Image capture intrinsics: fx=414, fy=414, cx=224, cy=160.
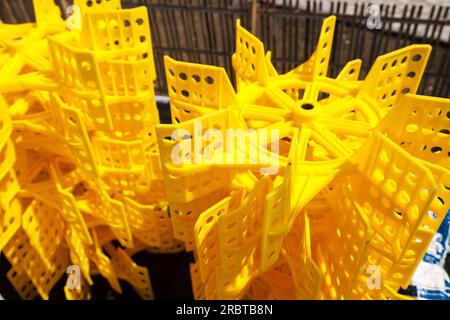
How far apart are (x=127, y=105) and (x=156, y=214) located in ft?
3.38

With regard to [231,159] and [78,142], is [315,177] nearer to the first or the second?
[231,159]

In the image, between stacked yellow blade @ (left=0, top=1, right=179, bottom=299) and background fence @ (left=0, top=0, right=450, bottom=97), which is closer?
stacked yellow blade @ (left=0, top=1, right=179, bottom=299)

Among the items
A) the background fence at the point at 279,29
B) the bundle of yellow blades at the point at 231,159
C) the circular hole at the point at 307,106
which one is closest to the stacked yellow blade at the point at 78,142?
the bundle of yellow blades at the point at 231,159

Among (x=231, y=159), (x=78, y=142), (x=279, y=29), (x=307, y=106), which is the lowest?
(x=279, y=29)

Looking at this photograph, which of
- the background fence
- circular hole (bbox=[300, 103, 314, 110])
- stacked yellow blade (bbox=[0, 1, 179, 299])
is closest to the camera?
circular hole (bbox=[300, 103, 314, 110])

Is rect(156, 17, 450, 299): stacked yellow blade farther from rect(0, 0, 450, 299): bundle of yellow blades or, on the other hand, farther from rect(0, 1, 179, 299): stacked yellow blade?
rect(0, 1, 179, 299): stacked yellow blade

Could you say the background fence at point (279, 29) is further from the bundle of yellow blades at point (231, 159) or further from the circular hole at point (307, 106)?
the circular hole at point (307, 106)

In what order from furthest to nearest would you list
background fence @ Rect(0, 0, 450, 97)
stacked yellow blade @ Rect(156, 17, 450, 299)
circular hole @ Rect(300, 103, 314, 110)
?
background fence @ Rect(0, 0, 450, 97), circular hole @ Rect(300, 103, 314, 110), stacked yellow blade @ Rect(156, 17, 450, 299)

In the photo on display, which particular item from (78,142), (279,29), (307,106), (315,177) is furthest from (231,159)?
(279,29)

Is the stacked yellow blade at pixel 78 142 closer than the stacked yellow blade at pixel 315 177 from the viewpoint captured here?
No

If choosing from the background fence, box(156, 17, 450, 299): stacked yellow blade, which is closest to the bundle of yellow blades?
box(156, 17, 450, 299): stacked yellow blade

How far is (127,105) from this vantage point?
3.41m
